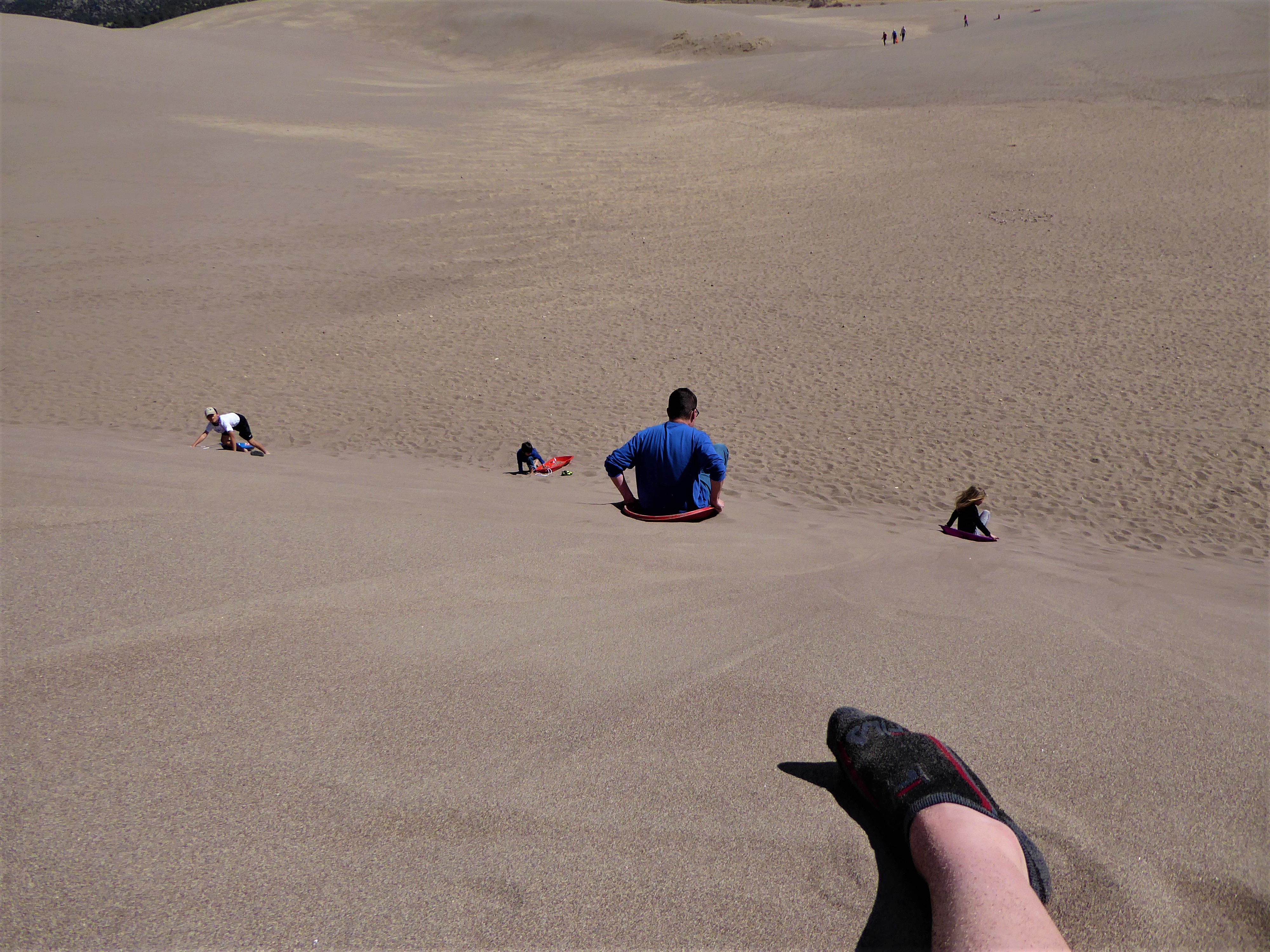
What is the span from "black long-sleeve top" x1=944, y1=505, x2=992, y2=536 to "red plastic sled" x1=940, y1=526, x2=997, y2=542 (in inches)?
1.3

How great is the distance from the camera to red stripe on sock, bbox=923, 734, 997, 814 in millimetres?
1932

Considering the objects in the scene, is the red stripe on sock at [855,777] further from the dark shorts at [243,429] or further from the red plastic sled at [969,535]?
the dark shorts at [243,429]

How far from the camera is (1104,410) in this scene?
34.6 ft

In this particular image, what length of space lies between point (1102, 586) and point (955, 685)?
2975 mm

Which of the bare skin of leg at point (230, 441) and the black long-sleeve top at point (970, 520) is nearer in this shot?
the black long-sleeve top at point (970, 520)

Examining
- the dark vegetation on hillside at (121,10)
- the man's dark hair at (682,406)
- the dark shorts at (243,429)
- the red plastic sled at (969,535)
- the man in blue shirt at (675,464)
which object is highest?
the dark vegetation on hillside at (121,10)

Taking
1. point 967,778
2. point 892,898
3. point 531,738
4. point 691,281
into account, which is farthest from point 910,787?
point 691,281

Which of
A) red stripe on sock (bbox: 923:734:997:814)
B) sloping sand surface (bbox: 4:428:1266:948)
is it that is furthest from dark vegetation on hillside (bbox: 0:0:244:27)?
red stripe on sock (bbox: 923:734:997:814)

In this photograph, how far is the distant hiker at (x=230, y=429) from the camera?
949 cm

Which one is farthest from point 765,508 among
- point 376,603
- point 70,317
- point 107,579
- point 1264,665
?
point 70,317

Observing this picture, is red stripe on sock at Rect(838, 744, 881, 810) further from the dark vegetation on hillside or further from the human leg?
the dark vegetation on hillside

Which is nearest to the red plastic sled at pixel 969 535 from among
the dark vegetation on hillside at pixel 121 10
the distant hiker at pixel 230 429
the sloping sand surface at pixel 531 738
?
the sloping sand surface at pixel 531 738

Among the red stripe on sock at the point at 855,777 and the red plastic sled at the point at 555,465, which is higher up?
the red stripe on sock at the point at 855,777

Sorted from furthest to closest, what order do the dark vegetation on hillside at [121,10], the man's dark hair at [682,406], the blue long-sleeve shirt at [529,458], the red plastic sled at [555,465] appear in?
the dark vegetation on hillside at [121,10], the red plastic sled at [555,465], the blue long-sleeve shirt at [529,458], the man's dark hair at [682,406]
